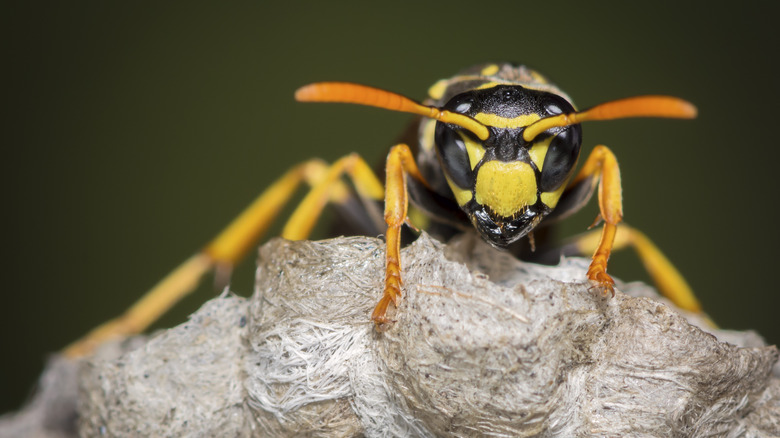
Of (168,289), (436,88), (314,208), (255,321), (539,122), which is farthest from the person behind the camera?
(168,289)

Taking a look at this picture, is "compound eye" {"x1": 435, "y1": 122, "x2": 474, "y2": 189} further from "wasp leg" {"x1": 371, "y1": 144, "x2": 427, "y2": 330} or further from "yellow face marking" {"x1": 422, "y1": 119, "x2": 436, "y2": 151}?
"yellow face marking" {"x1": 422, "y1": 119, "x2": 436, "y2": 151}

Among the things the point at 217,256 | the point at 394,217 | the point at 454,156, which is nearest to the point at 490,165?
the point at 454,156

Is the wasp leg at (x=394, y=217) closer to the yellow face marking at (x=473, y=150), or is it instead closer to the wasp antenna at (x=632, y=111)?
the yellow face marking at (x=473, y=150)

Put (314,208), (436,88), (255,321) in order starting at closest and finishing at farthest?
(255,321) < (314,208) < (436,88)

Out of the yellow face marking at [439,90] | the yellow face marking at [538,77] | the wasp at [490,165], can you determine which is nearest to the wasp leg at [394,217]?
the wasp at [490,165]

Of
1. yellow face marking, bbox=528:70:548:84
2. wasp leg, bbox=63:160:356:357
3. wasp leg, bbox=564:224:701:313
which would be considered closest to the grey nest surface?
yellow face marking, bbox=528:70:548:84

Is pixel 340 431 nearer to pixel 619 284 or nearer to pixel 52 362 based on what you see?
pixel 619 284

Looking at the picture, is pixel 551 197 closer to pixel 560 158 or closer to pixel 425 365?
pixel 560 158

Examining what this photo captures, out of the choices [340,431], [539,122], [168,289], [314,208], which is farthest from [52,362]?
[539,122]
